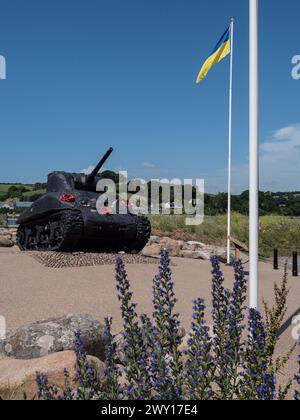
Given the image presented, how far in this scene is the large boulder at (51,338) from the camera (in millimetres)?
4652

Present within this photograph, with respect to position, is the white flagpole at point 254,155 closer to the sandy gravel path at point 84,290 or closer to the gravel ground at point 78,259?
the sandy gravel path at point 84,290

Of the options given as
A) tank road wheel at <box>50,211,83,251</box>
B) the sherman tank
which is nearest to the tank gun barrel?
the sherman tank

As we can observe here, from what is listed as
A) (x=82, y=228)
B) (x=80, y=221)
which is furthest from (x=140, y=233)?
(x=80, y=221)

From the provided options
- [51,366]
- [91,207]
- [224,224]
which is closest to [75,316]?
[51,366]

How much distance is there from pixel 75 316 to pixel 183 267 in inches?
285

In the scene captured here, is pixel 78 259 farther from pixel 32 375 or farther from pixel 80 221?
pixel 32 375

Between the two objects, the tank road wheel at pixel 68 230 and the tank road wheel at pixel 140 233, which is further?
the tank road wheel at pixel 140 233

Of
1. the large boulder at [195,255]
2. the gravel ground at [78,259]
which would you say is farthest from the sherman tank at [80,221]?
the large boulder at [195,255]

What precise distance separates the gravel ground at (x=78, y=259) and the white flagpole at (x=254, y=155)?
6134 mm

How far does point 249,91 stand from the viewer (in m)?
5.79

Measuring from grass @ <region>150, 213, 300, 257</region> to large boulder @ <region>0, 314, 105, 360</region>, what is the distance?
1845cm

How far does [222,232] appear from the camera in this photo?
81.4 ft

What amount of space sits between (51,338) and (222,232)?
67.9 ft

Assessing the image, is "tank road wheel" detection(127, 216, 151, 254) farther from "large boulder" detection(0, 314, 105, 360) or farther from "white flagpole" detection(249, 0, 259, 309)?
"large boulder" detection(0, 314, 105, 360)
